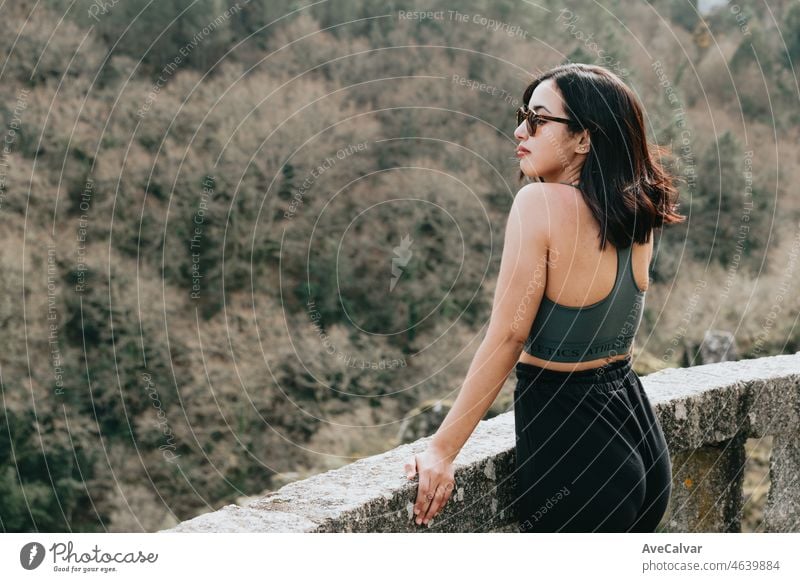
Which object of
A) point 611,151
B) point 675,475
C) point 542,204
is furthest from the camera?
point 675,475

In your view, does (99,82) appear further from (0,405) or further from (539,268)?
(539,268)

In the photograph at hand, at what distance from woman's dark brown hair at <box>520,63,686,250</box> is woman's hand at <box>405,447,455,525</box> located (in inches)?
20.2

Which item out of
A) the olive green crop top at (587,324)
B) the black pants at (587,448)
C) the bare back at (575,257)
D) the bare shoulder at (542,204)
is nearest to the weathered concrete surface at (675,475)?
the black pants at (587,448)

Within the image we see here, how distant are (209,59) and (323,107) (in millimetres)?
4536

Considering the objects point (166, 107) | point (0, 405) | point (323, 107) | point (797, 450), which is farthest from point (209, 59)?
point (797, 450)

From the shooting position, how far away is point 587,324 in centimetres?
149

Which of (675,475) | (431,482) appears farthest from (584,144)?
(675,475)

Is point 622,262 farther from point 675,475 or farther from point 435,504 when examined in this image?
point 675,475

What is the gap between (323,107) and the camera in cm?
1530

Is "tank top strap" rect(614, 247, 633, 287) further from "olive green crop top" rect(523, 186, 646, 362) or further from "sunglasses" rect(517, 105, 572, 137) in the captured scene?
"sunglasses" rect(517, 105, 572, 137)

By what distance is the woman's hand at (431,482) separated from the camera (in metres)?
1.58

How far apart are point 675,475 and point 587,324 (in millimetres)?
848

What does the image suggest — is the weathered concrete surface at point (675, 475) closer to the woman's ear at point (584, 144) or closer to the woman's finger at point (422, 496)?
the woman's finger at point (422, 496)

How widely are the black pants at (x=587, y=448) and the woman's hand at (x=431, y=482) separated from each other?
16cm
